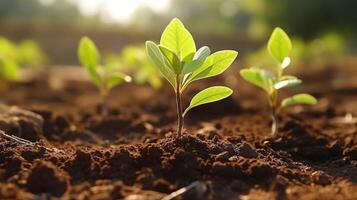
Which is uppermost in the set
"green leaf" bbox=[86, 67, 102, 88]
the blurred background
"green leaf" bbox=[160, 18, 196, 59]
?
the blurred background

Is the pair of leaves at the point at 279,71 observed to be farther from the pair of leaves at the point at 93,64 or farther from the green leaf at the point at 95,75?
the green leaf at the point at 95,75

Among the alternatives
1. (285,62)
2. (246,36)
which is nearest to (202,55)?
(285,62)

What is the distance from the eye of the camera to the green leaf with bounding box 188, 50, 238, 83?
2127mm

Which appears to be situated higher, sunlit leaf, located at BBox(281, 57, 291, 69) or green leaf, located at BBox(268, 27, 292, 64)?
green leaf, located at BBox(268, 27, 292, 64)

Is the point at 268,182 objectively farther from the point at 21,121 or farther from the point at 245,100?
the point at 245,100

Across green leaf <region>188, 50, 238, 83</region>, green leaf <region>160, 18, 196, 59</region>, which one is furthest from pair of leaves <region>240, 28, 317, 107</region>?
green leaf <region>160, 18, 196, 59</region>

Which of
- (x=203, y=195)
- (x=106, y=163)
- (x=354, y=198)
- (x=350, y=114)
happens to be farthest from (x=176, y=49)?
(x=350, y=114)

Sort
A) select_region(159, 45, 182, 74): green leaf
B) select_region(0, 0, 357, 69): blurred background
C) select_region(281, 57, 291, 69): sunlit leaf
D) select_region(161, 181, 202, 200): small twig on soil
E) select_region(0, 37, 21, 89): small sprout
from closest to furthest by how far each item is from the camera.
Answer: select_region(161, 181, 202, 200): small twig on soil, select_region(159, 45, 182, 74): green leaf, select_region(281, 57, 291, 69): sunlit leaf, select_region(0, 37, 21, 89): small sprout, select_region(0, 0, 357, 69): blurred background

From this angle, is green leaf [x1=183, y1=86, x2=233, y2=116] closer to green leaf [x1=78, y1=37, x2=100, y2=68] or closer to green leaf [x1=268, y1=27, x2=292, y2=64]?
green leaf [x1=268, y1=27, x2=292, y2=64]

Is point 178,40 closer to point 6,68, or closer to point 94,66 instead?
point 94,66

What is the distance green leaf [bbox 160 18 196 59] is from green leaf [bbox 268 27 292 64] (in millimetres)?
665

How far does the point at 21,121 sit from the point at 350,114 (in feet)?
7.88

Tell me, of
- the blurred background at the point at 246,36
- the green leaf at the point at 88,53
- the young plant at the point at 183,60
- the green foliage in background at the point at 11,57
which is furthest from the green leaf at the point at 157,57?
the blurred background at the point at 246,36

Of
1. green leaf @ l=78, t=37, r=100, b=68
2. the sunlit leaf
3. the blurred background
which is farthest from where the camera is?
the blurred background
